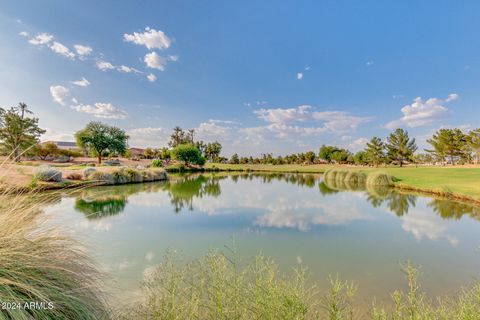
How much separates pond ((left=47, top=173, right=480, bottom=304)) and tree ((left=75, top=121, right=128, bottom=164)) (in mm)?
34113

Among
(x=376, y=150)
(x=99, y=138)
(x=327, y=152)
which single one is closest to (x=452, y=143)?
(x=376, y=150)

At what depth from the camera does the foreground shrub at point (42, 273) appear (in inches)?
64.5

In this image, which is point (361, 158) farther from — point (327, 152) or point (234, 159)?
point (234, 159)

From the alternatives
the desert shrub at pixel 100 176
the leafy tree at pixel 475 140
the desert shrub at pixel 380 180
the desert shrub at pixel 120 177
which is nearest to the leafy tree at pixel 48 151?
the desert shrub at pixel 120 177

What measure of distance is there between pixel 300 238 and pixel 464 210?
11.7 m

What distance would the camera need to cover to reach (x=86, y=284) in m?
2.24

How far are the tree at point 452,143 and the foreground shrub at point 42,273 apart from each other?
2613 inches

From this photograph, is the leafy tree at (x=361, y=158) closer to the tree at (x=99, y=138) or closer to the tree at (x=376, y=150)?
the tree at (x=376, y=150)

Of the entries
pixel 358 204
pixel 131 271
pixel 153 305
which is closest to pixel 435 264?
pixel 153 305

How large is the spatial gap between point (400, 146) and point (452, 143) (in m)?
9.58

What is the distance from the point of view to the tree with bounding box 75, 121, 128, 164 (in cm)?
4022

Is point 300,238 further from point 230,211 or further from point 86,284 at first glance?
point 86,284

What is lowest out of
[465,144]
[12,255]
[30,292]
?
[30,292]

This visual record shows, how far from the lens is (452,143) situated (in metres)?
49.0
